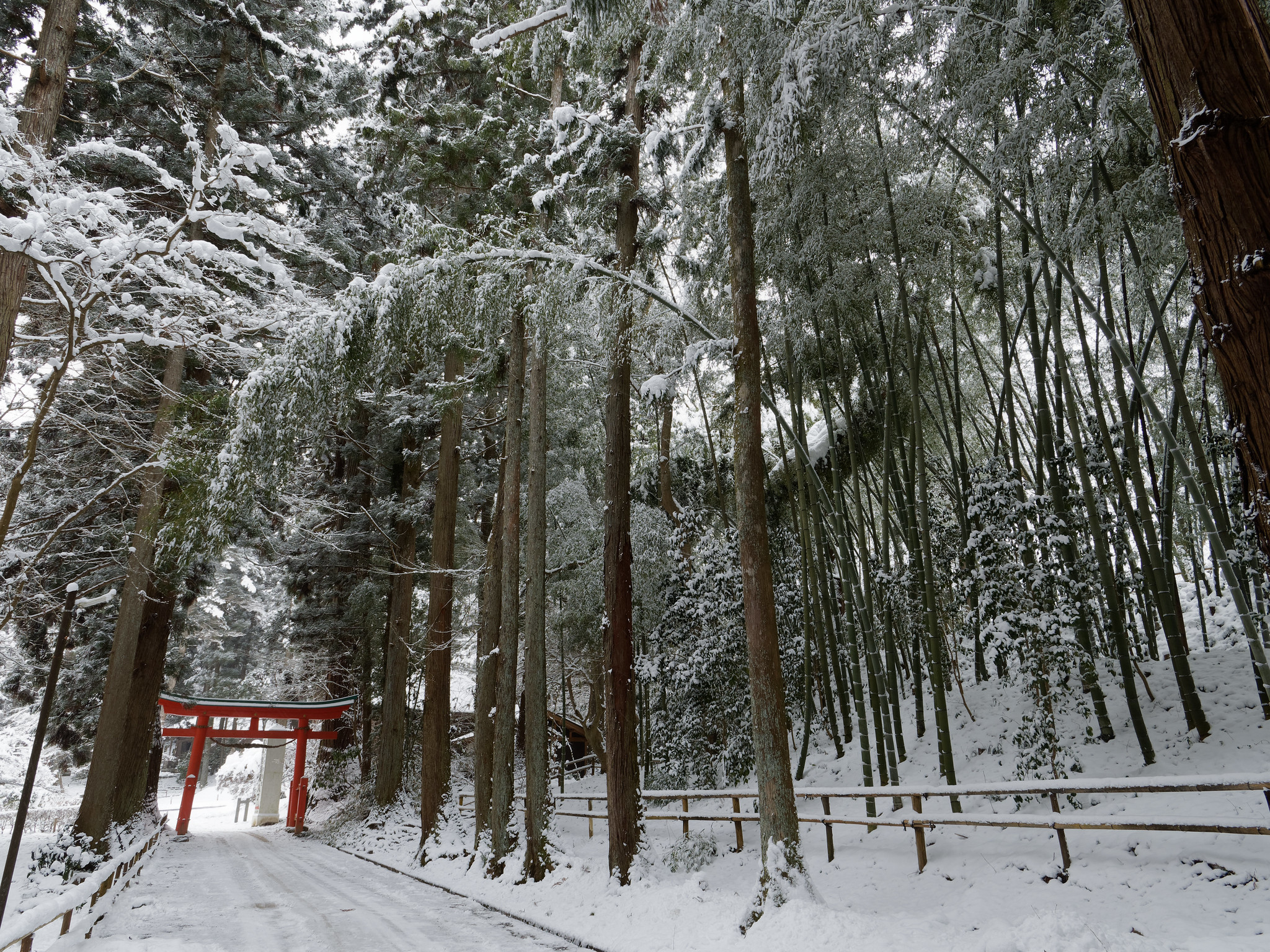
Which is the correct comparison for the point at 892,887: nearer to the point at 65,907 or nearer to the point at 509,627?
the point at 509,627

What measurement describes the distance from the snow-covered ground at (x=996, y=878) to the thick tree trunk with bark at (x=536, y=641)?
1.38 ft

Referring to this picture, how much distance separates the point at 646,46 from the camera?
256 inches

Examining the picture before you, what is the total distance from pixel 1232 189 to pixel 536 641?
7008mm

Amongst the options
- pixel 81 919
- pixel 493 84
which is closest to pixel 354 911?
pixel 81 919

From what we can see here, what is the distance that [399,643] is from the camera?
12.8m

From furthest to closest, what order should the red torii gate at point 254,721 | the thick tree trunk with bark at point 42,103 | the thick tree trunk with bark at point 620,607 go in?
the red torii gate at point 254,721 → the thick tree trunk with bark at point 620,607 → the thick tree trunk with bark at point 42,103

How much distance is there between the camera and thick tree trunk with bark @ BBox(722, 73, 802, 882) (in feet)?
15.5

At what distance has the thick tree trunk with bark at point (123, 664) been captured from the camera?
8.59 meters

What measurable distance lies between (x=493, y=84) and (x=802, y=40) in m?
7.28

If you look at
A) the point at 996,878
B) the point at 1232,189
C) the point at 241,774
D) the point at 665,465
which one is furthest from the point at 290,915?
the point at 241,774

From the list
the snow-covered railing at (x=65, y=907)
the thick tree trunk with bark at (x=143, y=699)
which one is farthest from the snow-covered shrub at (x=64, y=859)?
the thick tree trunk with bark at (x=143, y=699)

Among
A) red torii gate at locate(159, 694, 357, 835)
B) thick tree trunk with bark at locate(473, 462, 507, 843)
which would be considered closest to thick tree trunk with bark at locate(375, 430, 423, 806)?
thick tree trunk with bark at locate(473, 462, 507, 843)

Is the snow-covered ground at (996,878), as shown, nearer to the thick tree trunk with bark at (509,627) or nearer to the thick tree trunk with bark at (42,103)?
the thick tree trunk with bark at (509,627)

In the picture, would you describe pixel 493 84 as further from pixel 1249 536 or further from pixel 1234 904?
pixel 1234 904
